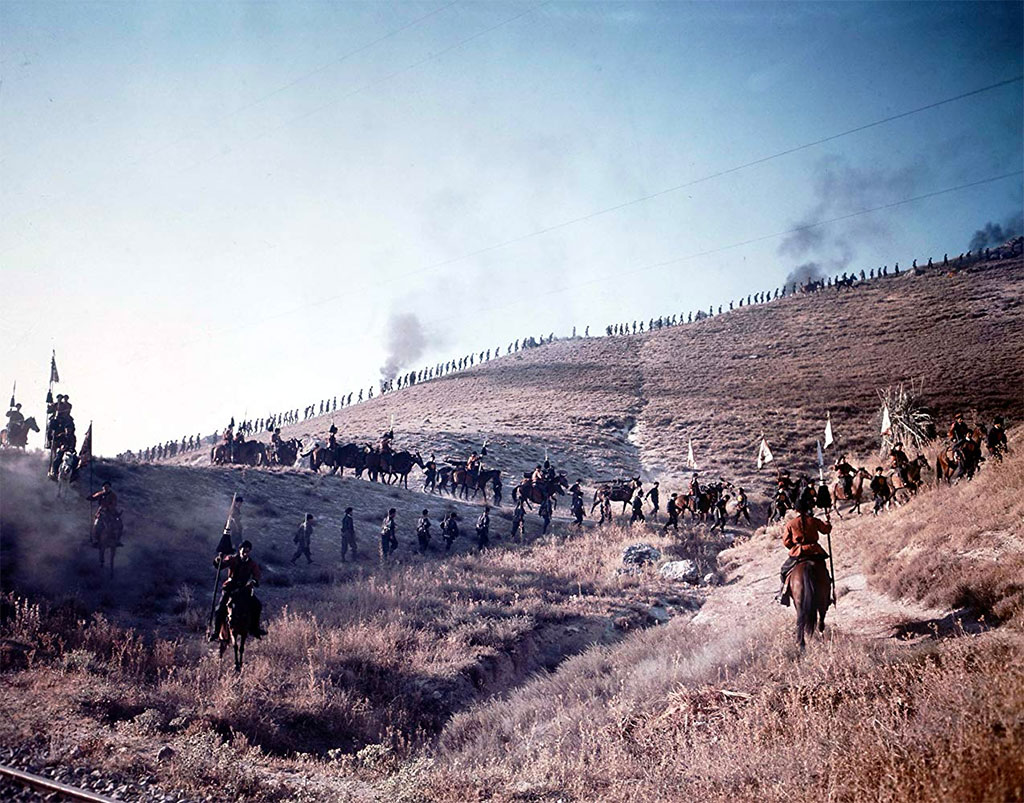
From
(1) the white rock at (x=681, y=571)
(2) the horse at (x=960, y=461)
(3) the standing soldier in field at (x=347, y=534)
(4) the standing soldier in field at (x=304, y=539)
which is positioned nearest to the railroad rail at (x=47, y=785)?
(4) the standing soldier in field at (x=304, y=539)

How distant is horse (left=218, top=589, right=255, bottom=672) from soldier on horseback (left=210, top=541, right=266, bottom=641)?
0.03 meters

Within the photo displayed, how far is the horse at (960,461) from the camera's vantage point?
17.3 m

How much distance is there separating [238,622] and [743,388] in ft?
167

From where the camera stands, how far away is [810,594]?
9094mm

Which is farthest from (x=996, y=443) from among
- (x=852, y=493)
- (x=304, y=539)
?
(x=304, y=539)

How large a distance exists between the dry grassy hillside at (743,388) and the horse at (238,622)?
29.8 meters

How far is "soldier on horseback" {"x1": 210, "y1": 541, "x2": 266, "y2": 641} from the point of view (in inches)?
433

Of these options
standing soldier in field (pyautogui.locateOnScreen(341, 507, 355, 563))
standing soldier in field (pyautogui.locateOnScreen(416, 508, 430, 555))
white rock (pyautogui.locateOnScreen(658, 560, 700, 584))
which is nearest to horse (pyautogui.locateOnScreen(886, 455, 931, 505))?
white rock (pyautogui.locateOnScreen(658, 560, 700, 584))

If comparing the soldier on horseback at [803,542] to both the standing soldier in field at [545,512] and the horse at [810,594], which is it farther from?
the standing soldier in field at [545,512]

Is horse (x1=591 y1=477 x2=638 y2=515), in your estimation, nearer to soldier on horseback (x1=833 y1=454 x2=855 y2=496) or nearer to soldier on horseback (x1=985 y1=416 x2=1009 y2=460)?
soldier on horseback (x1=833 y1=454 x2=855 y2=496)

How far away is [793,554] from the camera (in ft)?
31.7

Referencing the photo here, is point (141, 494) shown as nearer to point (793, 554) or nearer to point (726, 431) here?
point (793, 554)

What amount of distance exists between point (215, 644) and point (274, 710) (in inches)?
182

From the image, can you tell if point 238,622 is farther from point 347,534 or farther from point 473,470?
point 473,470
